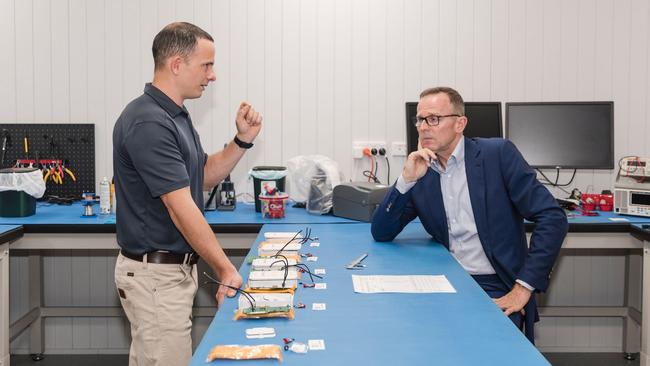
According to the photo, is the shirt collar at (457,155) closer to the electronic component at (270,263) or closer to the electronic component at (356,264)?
the electronic component at (356,264)

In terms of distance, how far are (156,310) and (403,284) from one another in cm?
84

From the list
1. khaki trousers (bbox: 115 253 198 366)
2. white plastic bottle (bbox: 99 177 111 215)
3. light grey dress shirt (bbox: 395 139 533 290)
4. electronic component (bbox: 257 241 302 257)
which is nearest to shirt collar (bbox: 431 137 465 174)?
light grey dress shirt (bbox: 395 139 533 290)

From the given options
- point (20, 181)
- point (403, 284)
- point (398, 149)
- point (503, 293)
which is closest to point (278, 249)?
point (403, 284)

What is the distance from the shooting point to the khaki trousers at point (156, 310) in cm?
A: 211

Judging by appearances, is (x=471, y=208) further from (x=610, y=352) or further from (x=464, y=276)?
(x=610, y=352)

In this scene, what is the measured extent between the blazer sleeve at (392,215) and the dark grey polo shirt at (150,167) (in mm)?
850

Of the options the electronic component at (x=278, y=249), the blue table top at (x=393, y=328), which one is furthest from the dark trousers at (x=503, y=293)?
the electronic component at (x=278, y=249)

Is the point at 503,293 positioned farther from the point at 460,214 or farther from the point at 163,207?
the point at 163,207

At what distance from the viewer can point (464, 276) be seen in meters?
2.16

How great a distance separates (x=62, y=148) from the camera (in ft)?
13.0

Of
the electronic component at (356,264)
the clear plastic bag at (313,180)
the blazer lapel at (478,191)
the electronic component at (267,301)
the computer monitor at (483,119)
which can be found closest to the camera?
the electronic component at (267,301)

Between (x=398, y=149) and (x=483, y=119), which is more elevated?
(x=483, y=119)

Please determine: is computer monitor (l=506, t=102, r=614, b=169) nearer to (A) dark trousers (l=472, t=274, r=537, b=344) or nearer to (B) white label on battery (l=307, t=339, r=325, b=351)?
(A) dark trousers (l=472, t=274, r=537, b=344)

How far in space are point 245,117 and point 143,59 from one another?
5.59 ft
